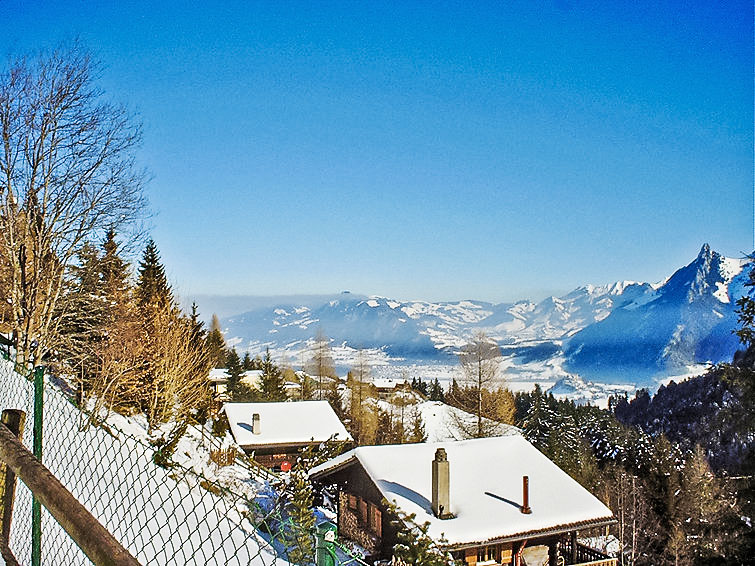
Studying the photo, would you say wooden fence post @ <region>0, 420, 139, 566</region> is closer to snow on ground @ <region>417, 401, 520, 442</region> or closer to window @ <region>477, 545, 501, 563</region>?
window @ <region>477, 545, 501, 563</region>

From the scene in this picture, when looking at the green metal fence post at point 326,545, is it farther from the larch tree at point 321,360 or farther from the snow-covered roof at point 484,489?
the larch tree at point 321,360

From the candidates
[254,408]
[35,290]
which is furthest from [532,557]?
[254,408]

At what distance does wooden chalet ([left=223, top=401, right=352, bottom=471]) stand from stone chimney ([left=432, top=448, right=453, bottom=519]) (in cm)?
1289

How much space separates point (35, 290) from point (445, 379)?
67760 millimetres

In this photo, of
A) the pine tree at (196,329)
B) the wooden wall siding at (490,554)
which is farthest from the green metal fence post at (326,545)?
the pine tree at (196,329)

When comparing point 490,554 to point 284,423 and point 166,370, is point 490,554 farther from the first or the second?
point 284,423

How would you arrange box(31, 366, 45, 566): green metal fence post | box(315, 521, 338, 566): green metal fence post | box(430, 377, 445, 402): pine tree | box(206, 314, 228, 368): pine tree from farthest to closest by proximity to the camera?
box(430, 377, 445, 402): pine tree
box(206, 314, 228, 368): pine tree
box(31, 366, 45, 566): green metal fence post
box(315, 521, 338, 566): green metal fence post

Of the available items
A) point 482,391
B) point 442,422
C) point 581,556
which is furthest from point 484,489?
point 442,422

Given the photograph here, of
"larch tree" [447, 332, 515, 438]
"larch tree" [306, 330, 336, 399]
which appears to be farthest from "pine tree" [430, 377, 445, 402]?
"larch tree" [447, 332, 515, 438]

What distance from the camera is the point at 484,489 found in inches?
637

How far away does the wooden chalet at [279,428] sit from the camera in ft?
92.8

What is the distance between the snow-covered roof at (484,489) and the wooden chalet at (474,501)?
25 mm

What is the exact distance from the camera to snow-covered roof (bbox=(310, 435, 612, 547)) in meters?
14.4

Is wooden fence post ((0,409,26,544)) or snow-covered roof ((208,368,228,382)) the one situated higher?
wooden fence post ((0,409,26,544))
